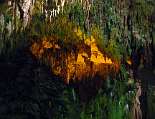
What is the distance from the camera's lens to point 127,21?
8.88m

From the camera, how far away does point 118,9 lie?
8828mm

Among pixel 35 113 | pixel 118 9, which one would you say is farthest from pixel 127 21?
pixel 35 113

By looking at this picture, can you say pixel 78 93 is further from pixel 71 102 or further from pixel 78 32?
pixel 78 32

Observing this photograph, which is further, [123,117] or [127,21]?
[127,21]

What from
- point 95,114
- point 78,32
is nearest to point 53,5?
point 78,32

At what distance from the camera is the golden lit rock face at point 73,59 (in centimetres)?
820

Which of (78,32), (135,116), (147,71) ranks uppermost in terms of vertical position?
(78,32)

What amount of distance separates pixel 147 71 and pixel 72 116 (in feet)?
5.17

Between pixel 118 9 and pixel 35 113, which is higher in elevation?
pixel 118 9

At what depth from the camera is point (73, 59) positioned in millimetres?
8297

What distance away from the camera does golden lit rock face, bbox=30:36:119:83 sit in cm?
820

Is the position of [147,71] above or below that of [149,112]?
above

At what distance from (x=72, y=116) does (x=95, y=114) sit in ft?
1.19

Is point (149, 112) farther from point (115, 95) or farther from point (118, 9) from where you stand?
point (118, 9)
